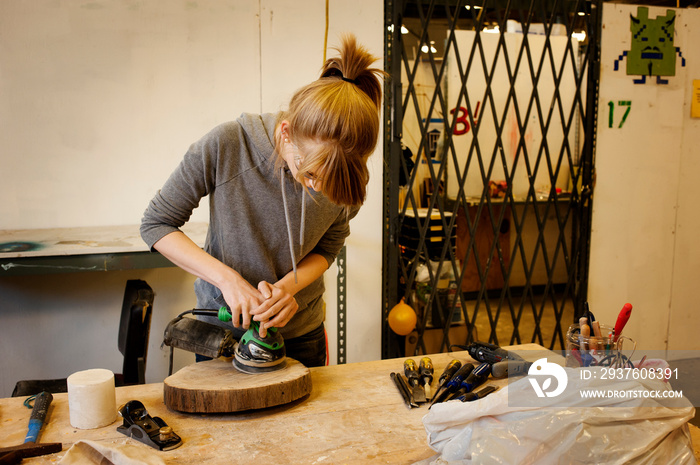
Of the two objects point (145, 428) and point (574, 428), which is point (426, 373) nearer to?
point (574, 428)

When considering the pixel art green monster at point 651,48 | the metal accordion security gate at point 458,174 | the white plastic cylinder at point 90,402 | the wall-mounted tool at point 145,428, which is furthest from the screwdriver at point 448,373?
the pixel art green monster at point 651,48

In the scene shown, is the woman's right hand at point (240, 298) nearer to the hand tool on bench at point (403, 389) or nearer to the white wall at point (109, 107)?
the hand tool on bench at point (403, 389)

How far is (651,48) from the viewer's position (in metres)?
3.21

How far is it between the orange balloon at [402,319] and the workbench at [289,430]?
1.52 metres

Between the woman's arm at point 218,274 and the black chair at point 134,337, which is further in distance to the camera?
the black chair at point 134,337

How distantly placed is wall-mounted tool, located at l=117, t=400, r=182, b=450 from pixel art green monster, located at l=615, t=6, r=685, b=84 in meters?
3.17

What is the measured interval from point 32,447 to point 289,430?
1.68 feet

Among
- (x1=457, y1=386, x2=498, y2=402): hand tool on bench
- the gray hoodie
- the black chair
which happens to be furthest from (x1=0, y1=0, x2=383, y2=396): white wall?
(x1=457, y1=386, x2=498, y2=402): hand tool on bench

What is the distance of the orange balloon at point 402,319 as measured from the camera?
294 cm

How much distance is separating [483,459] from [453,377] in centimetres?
47

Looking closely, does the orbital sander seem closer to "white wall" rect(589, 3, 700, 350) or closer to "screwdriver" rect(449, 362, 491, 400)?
"screwdriver" rect(449, 362, 491, 400)

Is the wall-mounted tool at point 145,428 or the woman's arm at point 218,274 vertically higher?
the woman's arm at point 218,274

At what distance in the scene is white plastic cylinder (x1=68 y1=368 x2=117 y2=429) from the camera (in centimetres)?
117

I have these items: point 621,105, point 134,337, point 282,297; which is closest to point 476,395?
point 282,297
